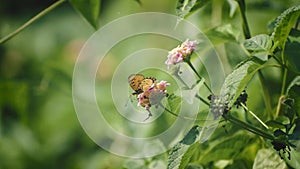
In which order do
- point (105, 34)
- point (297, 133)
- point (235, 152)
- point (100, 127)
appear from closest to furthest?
point (297, 133) → point (235, 152) → point (100, 127) → point (105, 34)

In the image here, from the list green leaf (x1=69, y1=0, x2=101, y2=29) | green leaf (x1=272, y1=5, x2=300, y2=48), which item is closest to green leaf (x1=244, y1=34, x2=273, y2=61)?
green leaf (x1=272, y1=5, x2=300, y2=48)

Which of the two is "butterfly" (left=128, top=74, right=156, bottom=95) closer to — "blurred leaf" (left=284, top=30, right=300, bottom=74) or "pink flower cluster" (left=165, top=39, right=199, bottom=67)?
"pink flower cluster" (left=165, top=39, right=199, bottom=67)

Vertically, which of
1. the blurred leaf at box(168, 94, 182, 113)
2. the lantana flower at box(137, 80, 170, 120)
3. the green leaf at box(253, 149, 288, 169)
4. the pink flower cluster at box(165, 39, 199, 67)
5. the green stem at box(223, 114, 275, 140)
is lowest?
the green leaf at box(253, 149, 288, 169)

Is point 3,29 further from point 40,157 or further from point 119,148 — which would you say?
point 119,148

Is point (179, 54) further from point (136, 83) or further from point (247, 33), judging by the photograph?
point (247, 33)

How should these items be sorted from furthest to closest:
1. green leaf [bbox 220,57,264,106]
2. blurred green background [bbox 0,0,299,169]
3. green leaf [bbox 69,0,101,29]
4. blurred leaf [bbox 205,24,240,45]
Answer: blurred green background [bbox 0,0,299,169] → green leaf [bbox 69,0,101,29] → blurred leaf [bbox 205,24,240,45] → green leaf [bbox 220,57,264,106]

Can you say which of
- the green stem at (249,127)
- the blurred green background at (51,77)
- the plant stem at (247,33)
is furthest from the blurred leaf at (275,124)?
the blurred green background at (51,77)

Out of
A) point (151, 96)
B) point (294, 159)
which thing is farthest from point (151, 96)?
point (294, 159)

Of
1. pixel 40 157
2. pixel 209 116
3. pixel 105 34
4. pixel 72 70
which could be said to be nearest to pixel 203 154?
pixel 209 116
